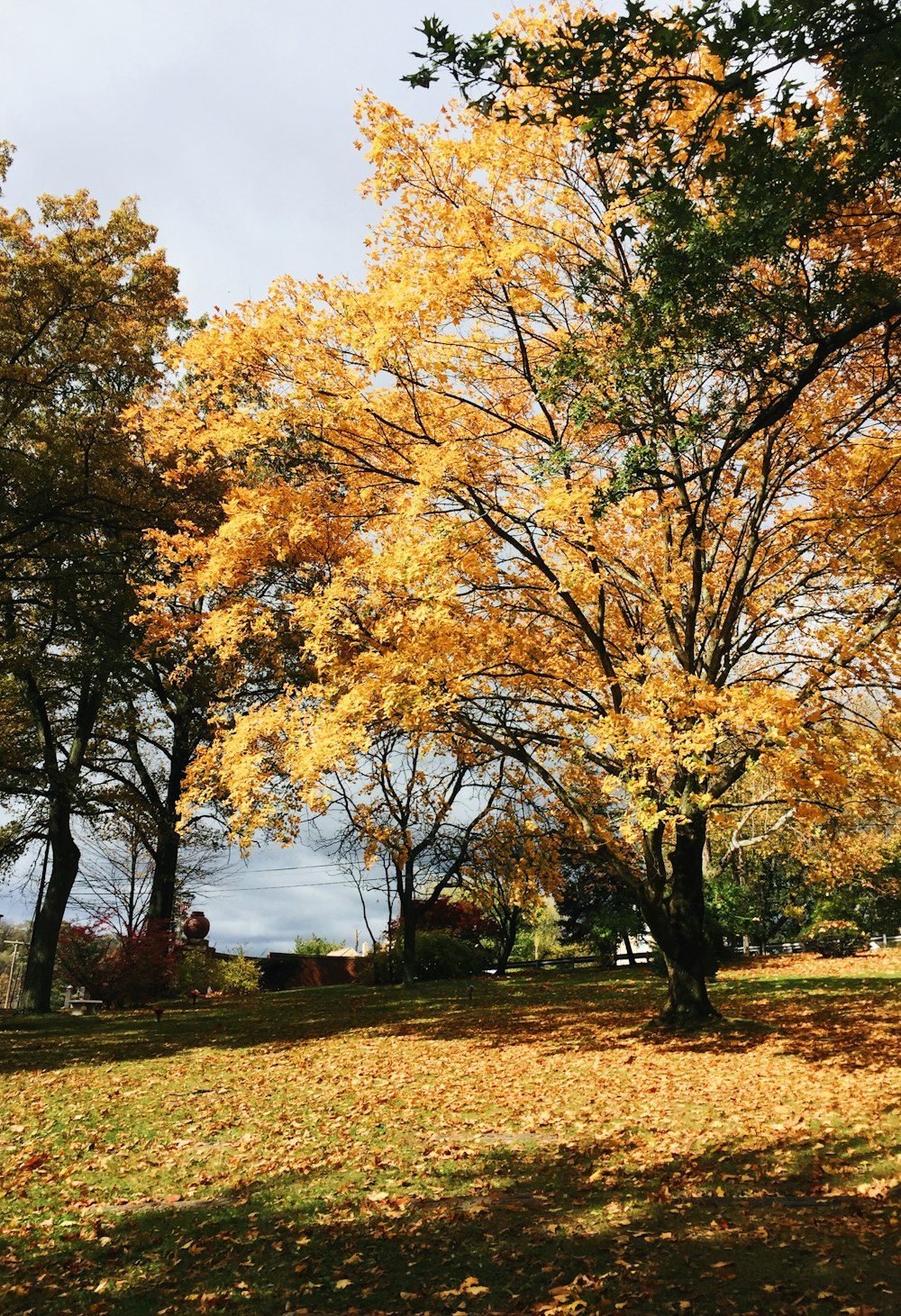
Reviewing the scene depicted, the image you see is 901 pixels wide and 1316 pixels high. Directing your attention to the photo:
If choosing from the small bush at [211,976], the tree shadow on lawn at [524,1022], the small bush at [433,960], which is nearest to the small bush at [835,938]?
the tree shadow on lawn at [524,1022]

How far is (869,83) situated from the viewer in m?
5.32

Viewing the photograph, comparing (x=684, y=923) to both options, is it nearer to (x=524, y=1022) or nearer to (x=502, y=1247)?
(x=524, y=1022)

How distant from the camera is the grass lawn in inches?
160

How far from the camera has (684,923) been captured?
1084 cm

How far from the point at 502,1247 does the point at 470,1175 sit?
132 centimetres

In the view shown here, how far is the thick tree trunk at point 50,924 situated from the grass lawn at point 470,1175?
23.5ft

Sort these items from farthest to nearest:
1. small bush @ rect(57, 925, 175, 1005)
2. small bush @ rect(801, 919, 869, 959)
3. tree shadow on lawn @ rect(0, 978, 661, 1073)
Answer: small bush @ rect(801, 919, 869, 959)
small bush @ rect(57, 925, 175, 1005)
tree shadow on lawn @ rect(0, 978, 661, 1073)

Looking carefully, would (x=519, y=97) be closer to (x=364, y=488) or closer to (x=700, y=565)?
(x=364, y=488)

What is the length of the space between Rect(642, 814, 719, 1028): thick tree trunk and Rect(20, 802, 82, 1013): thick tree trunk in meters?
13.4

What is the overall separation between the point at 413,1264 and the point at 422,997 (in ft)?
46.3

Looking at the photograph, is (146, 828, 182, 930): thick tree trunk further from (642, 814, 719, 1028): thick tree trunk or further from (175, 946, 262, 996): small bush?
(642, 814, 719, 1028): thick tree trunk

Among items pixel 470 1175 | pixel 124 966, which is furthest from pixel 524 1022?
pixel 124 966

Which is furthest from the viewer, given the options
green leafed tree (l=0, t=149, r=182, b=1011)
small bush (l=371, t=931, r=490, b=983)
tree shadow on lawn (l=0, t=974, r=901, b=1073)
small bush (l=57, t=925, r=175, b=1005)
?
small bush (l=371, t=931, r=490, b=983)

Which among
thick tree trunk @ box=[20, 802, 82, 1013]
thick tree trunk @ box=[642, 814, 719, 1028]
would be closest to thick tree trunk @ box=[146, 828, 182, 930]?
thick tree trunk @ box=[20, 802, 82, 1013]
